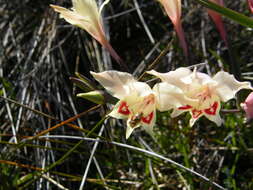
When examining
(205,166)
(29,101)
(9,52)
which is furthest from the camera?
(9,52)

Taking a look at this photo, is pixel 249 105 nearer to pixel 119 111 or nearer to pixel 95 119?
pixel 119 111

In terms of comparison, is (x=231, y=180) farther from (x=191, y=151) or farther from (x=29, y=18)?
(x=29, y=18)

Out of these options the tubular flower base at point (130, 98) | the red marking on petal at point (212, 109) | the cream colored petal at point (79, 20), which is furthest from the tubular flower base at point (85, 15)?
the red marking on petal at point (212, 109)

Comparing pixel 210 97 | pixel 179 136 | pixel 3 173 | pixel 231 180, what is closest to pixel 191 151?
pixel 179 136

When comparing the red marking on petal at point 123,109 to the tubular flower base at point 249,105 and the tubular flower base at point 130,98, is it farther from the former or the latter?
the tubular flower base at point 249,105

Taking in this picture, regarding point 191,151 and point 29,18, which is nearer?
point 191,151
